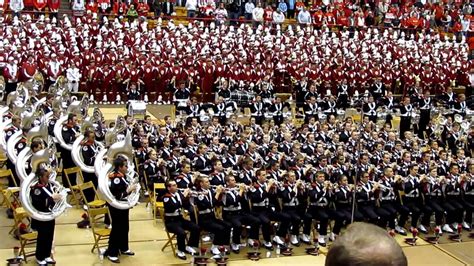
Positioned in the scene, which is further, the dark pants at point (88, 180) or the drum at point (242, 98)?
the drum at point (242, 98)

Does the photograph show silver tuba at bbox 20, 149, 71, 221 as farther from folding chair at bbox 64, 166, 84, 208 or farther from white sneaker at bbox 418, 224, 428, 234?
white sneaker at bbox 418, 224, 428, 234

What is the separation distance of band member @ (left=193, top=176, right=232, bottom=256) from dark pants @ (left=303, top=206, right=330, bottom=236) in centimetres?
172

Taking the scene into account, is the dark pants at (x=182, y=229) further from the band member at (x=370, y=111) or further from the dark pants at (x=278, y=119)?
the band member at (x=370, y=111)

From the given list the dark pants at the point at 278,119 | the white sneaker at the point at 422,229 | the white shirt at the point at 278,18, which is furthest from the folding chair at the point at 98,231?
the white shirt at the point at 278,18

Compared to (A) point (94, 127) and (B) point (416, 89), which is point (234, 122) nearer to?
(A) point (94, 127)

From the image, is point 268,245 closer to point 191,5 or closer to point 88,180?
point 88,180

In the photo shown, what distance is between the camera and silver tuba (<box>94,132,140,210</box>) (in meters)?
10.5

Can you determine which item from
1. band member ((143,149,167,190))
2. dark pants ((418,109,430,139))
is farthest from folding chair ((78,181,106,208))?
dark pants ((418,109,430,139))

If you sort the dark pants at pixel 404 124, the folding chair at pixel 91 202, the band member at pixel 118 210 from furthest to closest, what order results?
the dark pants at pixel 404 124 → the folding chair at pixel 91 202 → the band member at pixel 118 210

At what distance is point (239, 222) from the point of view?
11539 millimetres

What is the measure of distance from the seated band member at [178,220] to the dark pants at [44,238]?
1851 mm

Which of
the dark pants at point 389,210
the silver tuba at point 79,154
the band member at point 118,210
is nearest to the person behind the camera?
the band member at point 118,210

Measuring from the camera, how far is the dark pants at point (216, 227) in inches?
440

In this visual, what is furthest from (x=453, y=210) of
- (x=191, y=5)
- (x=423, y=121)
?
(x=191, y=5)
